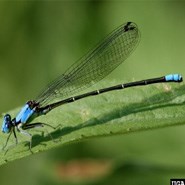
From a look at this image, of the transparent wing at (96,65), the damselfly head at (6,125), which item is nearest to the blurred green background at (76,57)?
the transparent wing at (96,65)

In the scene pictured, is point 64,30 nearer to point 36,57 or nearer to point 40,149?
point 36,57

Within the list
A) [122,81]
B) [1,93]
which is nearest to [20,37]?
[1,93]

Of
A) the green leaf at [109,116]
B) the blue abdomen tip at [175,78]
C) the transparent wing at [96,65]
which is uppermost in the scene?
the transparent wing at [96,65]

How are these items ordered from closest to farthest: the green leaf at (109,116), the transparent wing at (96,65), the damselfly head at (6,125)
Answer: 1. the green leaf at (109,116)
2. the damselfly head at (6,125)
3. the transparent wing at (96,65)

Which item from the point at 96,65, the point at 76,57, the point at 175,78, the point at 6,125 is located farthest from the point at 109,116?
the point at 76,57

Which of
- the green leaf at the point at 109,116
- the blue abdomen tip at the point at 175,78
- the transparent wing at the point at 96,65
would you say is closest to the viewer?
the green leaf at the point at 109,116

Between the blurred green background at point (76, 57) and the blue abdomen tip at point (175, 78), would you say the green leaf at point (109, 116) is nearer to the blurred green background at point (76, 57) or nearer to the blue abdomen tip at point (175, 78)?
the blue abdomen tip at point (175, 78)

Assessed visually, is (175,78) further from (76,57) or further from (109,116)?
(76,57)

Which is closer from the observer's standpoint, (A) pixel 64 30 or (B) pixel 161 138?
(B) pixel 161 138
